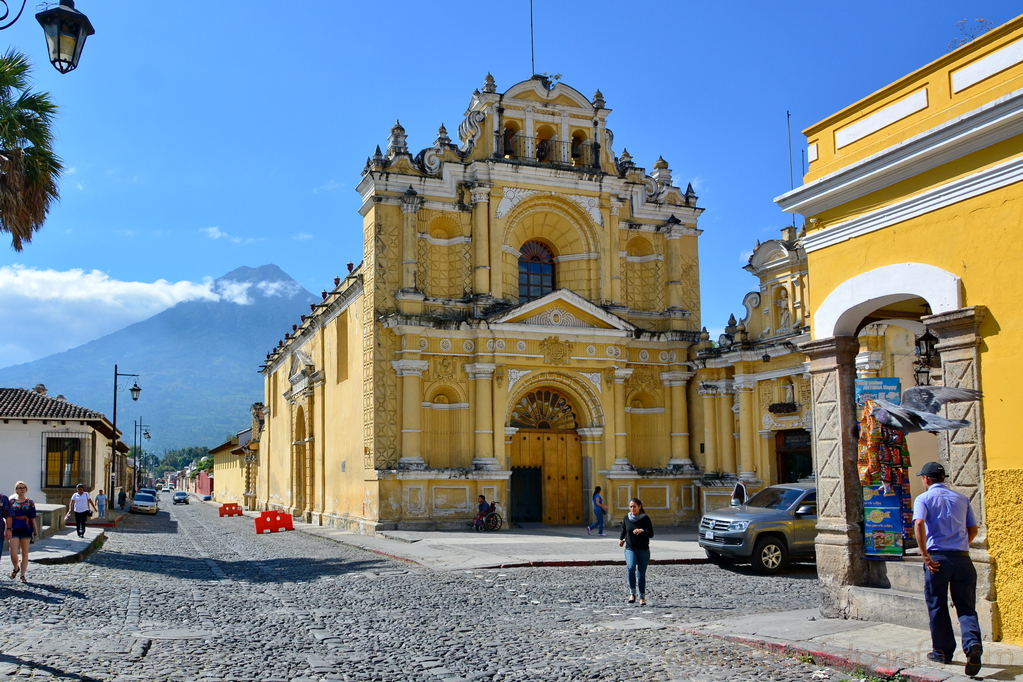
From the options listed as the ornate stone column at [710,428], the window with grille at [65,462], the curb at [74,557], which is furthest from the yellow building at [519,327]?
the window with grille at [65,462]

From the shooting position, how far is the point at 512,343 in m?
27.0

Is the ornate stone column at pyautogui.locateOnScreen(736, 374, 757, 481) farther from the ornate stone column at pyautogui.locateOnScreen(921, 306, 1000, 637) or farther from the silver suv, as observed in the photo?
the ornate stone column at pyautogui.locateOnScreen(921, 306, 1000, 637)

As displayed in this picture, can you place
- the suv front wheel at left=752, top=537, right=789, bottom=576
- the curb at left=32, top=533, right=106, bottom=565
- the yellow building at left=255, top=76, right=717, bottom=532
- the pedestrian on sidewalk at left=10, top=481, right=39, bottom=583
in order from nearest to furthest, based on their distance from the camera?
the pedestrian on sidewalk at left=10, top=481, right=39, bottom=583 → the suv front wheel at left=752, top=537, right=789, bottom=576 → the curb at left=32, top=533, right=106, bottom=565 → the yellow building at left=255, top=76, right=717, bottom=532

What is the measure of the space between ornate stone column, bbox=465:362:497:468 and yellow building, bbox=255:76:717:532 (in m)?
0.05

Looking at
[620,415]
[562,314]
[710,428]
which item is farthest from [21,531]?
[710,428]

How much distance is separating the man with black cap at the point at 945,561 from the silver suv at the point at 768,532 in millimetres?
8260

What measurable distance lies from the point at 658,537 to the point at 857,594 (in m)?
14.9

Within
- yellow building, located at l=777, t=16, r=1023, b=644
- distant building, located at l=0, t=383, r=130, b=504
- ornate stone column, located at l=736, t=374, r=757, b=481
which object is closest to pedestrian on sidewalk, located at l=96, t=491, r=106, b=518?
distant building, located at l=0, t=383, r=130, b=504

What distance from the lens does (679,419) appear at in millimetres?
29031

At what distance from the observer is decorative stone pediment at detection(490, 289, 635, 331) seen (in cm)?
2689

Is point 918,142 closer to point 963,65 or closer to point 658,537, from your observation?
point 963,65

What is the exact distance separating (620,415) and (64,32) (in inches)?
831

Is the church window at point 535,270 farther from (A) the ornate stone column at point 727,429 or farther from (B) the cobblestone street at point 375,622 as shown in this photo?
(B) the cobblestone street at point 375,622

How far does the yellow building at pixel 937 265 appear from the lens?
855 centimetres
